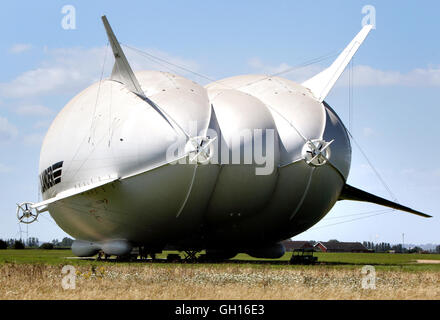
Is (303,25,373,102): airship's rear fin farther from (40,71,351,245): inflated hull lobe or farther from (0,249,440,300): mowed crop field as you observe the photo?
(0,249,440,300): mowed crop field

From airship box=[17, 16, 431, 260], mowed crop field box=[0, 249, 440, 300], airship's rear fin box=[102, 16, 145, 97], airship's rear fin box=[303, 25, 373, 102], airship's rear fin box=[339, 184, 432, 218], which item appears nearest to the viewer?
mowed crop field box=[0, 249, 440, 300]

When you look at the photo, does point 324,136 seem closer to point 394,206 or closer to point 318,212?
point 318,212

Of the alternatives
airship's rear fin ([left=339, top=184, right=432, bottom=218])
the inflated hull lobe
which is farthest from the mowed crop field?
airship's rear fin ([left=339, top=184, right=432, bottom=218])

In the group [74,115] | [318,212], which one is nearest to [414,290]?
[318,212]

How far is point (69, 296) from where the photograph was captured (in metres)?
18.7

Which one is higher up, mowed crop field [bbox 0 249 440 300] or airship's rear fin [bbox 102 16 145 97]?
airship's rear fin [bbox 102 16 145 97]

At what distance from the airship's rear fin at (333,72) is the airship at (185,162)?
248 millimetres

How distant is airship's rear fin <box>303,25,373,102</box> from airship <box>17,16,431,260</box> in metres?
0.25

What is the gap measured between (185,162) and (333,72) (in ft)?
46.7

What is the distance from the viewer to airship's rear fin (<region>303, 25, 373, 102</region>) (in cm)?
4288

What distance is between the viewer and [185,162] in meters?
35.5

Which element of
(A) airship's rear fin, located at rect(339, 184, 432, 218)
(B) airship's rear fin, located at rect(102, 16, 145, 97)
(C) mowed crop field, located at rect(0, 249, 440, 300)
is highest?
(B) airship's rear fin, located at rect(102, 16, 145, 97)

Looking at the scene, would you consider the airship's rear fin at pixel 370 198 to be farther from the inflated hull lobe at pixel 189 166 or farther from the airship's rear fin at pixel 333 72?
the airship's rear fin at pixel 333 72
